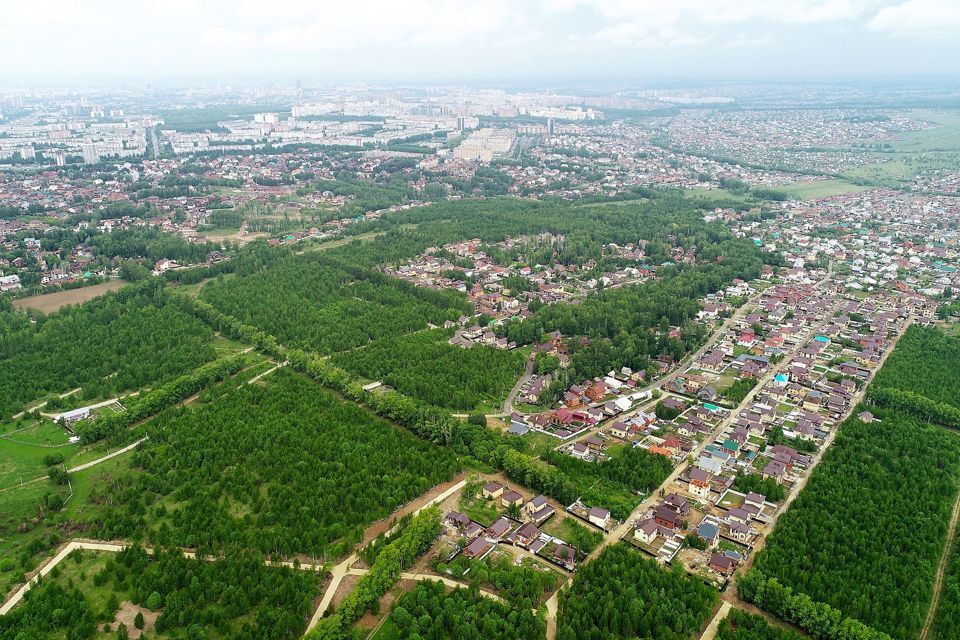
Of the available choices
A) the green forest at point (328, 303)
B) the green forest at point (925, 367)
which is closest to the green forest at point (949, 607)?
the green forest at point (925, 367)

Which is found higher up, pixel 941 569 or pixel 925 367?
pixel 925 367

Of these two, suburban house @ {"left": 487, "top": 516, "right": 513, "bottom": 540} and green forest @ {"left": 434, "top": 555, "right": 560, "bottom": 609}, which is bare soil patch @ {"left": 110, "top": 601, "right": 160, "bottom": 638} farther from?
suburban house @ {"left": 487, "top": 516, "right": 513, "bottom": 540}

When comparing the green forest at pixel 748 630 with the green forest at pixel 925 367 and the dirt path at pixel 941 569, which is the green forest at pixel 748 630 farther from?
the green forest at pixel 925 367

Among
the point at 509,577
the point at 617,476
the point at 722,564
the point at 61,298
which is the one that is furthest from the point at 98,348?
the point at 722,564

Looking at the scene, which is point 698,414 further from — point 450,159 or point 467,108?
point 467,108

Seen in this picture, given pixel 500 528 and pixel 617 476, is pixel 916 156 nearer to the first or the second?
pixel 617 476

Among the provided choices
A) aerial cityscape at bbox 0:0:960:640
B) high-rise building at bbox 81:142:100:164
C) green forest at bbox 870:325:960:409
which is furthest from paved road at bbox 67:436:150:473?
high-rise building at bbox 81:142:100:164
